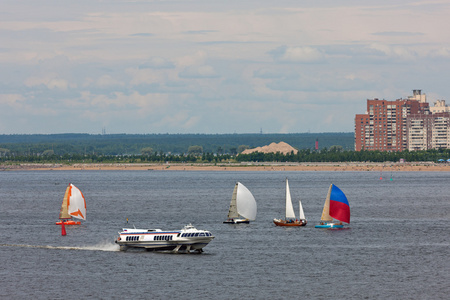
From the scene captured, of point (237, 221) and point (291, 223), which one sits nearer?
point (291, 223)

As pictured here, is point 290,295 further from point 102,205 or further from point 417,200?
point 417,200

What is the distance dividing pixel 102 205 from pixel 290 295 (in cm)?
10999

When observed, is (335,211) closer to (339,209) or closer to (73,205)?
(339,209)

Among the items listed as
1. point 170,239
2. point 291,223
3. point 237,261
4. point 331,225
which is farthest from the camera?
point 291,223

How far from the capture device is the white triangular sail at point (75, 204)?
124 metres

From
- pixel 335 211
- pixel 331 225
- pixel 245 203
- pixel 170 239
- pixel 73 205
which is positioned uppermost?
pixel 245 203

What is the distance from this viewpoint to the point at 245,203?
4870 inches

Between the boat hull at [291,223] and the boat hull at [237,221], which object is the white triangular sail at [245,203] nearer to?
the boat hull at [237,221]

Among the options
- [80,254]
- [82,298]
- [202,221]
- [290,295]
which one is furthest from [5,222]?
[290,295]

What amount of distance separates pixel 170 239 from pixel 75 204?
40757mm

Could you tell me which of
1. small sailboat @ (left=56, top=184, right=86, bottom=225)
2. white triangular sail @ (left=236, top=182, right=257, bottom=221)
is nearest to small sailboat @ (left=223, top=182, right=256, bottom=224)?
white triangular sail @ (left=236, top=182, right=257, bottom=221)

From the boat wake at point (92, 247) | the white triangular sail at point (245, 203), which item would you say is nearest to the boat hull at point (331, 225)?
the white triangular sail at point (245, 203)

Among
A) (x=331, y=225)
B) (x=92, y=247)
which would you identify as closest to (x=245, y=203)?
(x=331, y=225)

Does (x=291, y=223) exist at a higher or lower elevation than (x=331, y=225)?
higher
